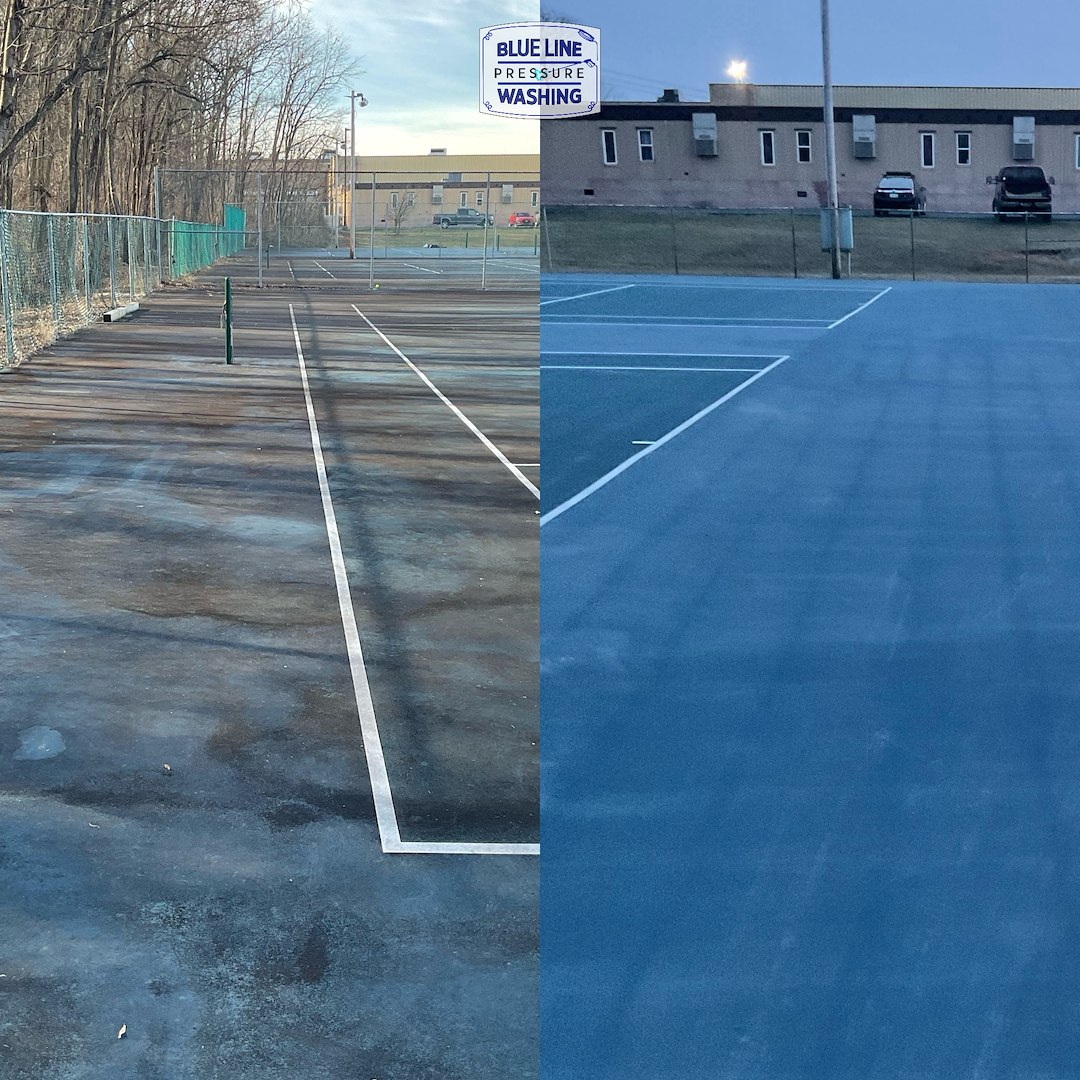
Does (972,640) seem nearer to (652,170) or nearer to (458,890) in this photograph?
(458,890)

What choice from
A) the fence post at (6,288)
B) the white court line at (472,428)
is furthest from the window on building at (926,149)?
the fence post at (6,288)

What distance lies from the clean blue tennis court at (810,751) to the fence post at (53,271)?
14.2m

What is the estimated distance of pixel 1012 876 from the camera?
18.2 feet

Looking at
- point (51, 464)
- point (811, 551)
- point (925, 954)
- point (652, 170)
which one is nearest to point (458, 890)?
point (925, 954)

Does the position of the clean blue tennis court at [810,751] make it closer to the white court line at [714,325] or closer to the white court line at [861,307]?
the white court line at [714,325]

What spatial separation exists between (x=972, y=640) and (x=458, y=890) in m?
4.03

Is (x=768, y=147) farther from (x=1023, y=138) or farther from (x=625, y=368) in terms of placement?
(x=625, y=368)

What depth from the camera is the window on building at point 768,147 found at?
2653 inches

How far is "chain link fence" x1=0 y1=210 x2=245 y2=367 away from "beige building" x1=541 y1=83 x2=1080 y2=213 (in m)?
25.6

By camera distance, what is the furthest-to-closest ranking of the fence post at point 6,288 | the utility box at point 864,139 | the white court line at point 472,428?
1. the utility box at point 864,139
2. the fence post at point 6,288
3. the white court line at point 472,428

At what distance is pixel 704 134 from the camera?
67.0 metres

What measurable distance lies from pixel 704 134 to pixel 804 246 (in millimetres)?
16075

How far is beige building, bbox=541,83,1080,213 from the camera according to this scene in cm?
6619

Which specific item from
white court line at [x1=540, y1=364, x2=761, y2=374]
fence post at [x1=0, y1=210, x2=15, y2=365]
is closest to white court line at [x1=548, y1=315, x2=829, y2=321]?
white court line at [x1=540, y1=364, x2=761, y2=374]
